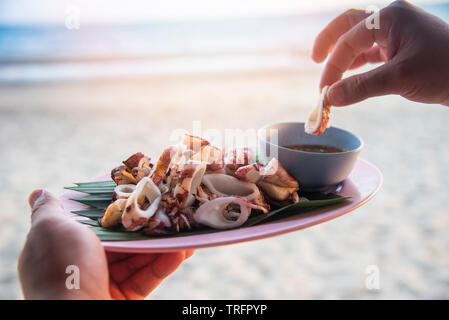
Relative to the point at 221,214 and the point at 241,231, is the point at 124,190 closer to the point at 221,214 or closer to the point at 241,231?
the point at 221,214

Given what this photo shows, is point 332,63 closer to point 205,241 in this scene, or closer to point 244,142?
point 244,142

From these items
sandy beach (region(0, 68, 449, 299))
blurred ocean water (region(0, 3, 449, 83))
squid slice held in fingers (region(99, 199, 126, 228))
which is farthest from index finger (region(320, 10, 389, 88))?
Result: blurred ocean water (region(0, 3, 449, 83))

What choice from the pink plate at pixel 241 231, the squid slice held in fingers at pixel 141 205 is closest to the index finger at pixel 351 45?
the pink plate at pixel 241 231

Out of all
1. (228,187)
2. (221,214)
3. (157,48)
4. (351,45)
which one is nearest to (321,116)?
(351,45)

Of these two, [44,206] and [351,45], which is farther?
[351,45]

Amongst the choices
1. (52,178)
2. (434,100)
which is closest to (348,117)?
(52,178)

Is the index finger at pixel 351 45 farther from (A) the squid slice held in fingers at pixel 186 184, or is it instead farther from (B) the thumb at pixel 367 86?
(A) the squid slice held in fingers at pixel 186 184
